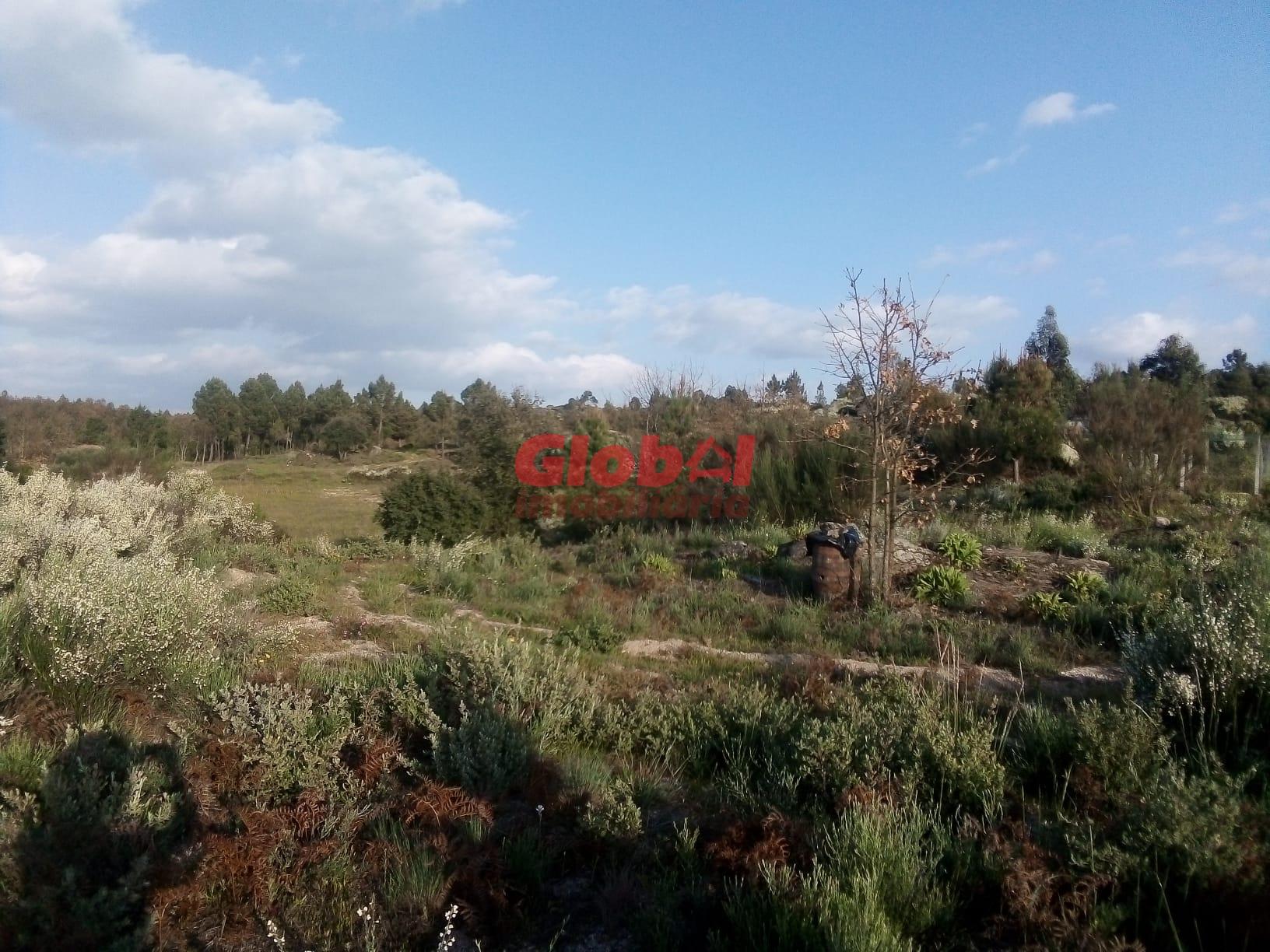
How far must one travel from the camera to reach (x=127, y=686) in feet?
14.4

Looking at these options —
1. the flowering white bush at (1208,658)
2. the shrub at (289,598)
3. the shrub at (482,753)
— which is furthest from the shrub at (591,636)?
the flowering white bush at (1208,658)

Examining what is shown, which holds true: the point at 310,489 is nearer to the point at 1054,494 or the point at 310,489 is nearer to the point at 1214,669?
the point at 1054,494

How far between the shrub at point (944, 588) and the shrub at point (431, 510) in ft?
28.6

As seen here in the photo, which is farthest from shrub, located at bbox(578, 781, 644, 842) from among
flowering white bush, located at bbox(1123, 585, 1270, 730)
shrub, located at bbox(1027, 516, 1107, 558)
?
shrub, located at bbox(1027, 516, 1107, 558)

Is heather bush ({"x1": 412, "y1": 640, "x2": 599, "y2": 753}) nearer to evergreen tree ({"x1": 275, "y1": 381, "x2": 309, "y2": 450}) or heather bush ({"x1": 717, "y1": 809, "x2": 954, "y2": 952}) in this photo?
heather bush ({"x1": 717, "y1": 809, "x2": 954, "y2": 952})

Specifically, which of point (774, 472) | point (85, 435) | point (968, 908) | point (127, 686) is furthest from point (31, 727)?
point (85, 435)

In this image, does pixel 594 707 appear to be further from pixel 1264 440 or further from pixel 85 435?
pixel 85 435

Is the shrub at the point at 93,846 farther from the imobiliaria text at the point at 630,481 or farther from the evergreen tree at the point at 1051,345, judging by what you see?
Answer: the evergreen tree at the point at 1051,345

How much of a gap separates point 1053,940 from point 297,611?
6.57m

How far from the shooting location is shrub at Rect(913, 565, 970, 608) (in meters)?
8.21

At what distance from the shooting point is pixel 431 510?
48.9 feet

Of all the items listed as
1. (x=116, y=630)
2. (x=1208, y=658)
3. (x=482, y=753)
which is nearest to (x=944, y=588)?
(x=1208, y=658)

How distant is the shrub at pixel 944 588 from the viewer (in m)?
8.21

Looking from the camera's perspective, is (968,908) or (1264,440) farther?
(1264,440)
